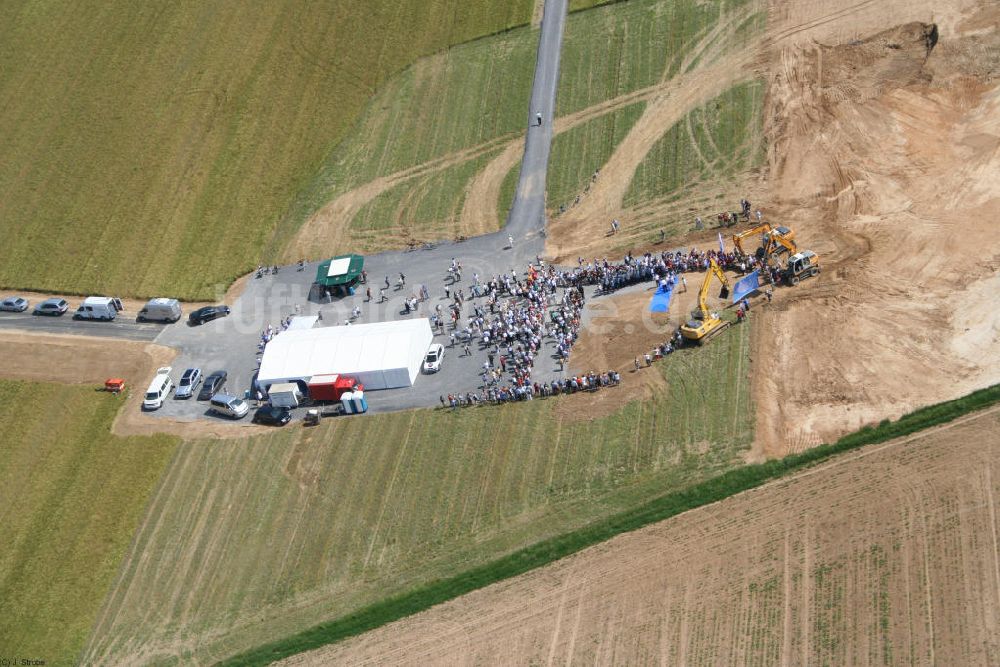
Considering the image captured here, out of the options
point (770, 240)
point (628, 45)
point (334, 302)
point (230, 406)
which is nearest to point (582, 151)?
point (628, 45)

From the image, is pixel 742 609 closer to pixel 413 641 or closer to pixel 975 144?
pixel 413 641

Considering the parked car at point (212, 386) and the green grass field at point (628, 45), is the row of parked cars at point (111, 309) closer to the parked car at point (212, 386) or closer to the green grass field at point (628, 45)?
the parked car at point (212, 386)

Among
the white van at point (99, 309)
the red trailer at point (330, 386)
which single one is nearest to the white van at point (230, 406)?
the red trailer at point (330, 386)

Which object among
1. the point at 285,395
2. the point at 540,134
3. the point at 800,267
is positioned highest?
the point at 540,134

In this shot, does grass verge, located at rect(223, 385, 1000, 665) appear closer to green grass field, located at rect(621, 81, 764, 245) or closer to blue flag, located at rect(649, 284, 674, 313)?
blue flag, located at rect(649, 284, 674, 313)

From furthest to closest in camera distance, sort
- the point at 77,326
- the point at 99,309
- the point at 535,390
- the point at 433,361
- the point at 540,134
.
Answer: the point at 540,134, the point at 77,326, the point at 99,309, the point at 433,361, the point at 535,390

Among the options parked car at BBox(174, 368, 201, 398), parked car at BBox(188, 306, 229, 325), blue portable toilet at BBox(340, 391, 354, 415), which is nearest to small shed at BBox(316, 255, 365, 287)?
parked car at BBox(188, 306, 229, 325)

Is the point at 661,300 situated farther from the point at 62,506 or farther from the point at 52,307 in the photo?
the point at 52,307

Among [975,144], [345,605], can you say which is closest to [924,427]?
[975,144]
